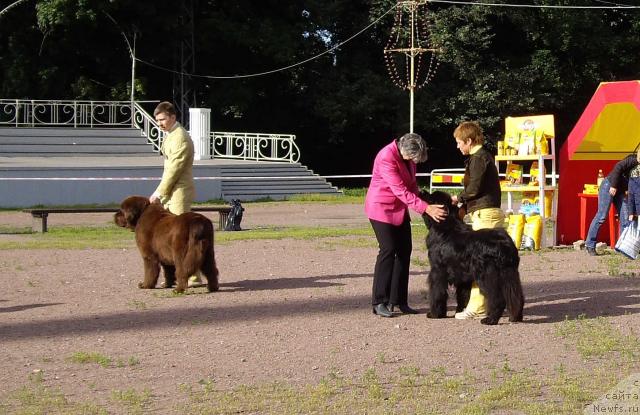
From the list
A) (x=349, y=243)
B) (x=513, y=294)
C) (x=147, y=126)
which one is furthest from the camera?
(x=147, y=126)

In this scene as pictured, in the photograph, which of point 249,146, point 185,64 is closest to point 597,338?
point 249,146

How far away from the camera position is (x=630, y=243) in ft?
44.8

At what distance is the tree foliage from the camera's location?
36.4 metres

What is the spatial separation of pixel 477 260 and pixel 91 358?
314 centimetres

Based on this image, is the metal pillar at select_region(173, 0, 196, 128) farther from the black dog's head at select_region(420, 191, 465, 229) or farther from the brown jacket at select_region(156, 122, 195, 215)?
the black dog's head at select_region(420, 191, 465, 229)

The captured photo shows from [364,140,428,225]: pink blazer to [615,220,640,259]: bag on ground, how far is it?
538cm

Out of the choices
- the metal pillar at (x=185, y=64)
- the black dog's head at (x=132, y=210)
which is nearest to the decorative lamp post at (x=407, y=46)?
the metal pillar at (x=185, y=64)

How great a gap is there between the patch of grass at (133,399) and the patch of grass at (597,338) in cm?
318

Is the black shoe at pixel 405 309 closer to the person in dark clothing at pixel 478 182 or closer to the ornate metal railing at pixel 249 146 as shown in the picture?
the person in dark clothing at pixel 478 182

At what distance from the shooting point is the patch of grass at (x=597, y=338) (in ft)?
25.4

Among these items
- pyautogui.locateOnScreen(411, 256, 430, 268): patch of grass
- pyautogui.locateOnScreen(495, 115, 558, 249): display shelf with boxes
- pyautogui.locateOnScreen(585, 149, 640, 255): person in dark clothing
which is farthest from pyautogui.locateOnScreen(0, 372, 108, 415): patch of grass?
pyautogui.locateOnScreen(495, 115, 558, 249): display shelf with boxes

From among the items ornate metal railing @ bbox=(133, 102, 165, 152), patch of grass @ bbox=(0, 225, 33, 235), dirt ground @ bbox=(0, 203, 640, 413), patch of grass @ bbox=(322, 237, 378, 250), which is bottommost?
dirt ground @ bbox=(0, 203, 640, 413)

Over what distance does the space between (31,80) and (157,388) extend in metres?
31.5

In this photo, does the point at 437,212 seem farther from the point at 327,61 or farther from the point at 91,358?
the point at 327,61
